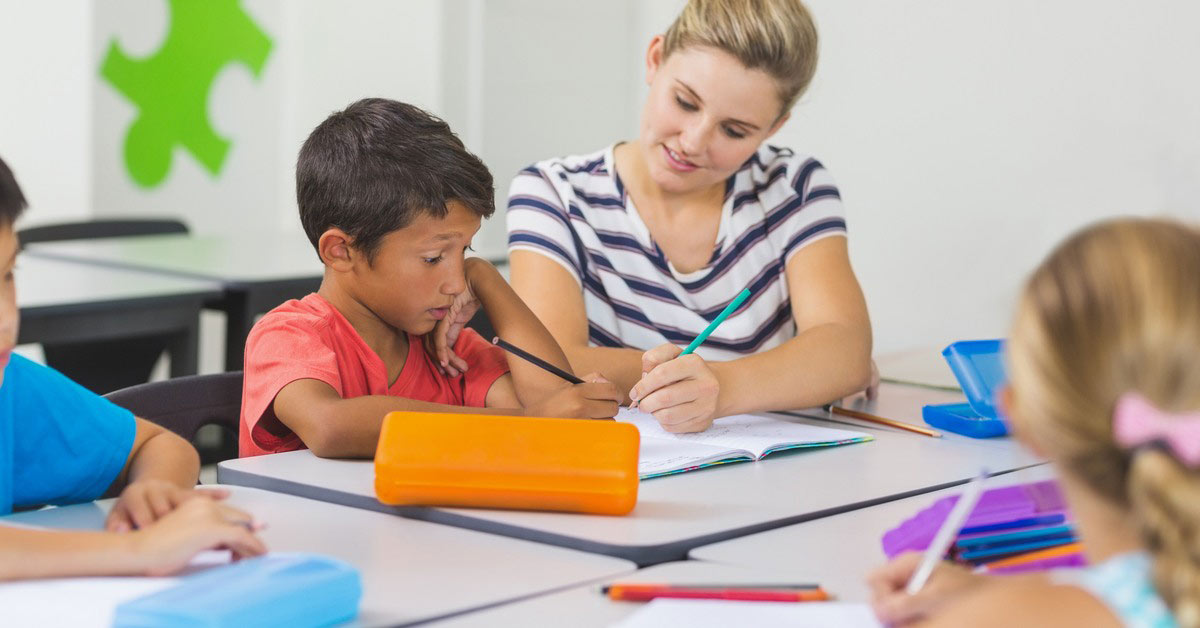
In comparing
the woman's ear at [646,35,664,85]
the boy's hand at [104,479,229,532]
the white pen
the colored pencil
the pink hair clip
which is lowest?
the colored pencil

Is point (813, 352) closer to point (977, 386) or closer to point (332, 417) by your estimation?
point (977, 386)

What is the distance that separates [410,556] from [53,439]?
0.46 metres

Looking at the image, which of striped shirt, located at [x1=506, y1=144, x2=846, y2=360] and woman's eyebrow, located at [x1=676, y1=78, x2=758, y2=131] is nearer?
woman's eyebrow, located at [x1=676, y1=78, x2=758, y2=131]

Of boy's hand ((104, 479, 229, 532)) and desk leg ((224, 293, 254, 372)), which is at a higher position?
boy's hand ((104, 479, 229, 532))

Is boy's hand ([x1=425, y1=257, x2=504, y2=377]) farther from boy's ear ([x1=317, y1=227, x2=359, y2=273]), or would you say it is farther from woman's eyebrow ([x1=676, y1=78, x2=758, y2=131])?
woman's eyebrow ([x1=676, y1=78, x2=758, y2=131])

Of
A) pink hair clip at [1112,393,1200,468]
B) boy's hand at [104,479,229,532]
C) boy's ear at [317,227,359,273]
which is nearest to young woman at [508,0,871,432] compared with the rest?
boy's ear at [317,227,359,273]

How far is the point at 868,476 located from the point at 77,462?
2.59 ft

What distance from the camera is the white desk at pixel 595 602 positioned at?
914 millimetres

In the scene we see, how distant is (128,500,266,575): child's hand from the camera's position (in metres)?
0.97

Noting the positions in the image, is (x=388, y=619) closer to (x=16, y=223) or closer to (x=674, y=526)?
(x=674, y=526)

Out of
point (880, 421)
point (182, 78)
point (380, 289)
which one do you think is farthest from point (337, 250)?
point (182, 78)

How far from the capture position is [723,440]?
154 cm

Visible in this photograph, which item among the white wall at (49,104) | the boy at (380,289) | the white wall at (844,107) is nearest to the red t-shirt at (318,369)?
the boy at (380,289)

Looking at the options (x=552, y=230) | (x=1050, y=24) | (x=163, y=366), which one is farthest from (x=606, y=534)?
(x=163, y=366)
